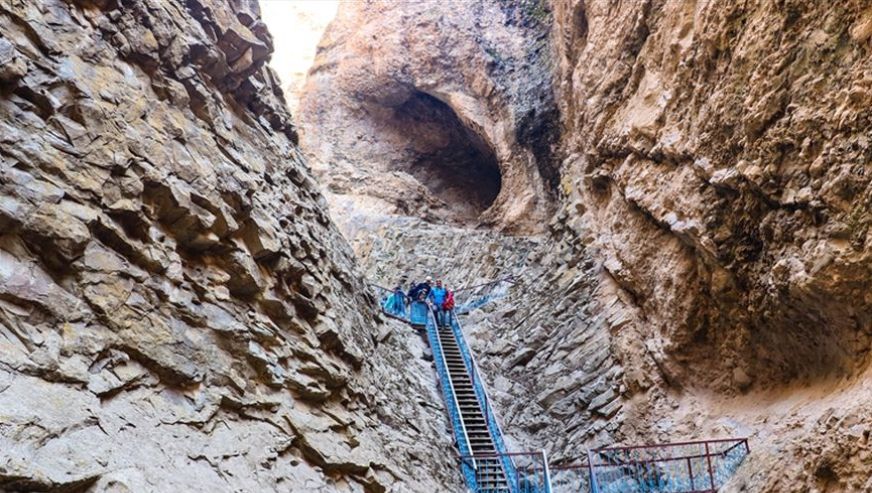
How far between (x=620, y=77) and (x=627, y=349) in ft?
19.2

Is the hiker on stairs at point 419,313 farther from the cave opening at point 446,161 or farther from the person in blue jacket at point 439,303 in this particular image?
the cave opening at point 446,161

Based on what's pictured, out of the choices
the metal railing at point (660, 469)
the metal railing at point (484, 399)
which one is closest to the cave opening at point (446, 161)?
the metal railing at point (484, 399)

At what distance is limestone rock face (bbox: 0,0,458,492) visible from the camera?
4820mm

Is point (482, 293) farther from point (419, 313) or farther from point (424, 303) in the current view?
point (419, 313)

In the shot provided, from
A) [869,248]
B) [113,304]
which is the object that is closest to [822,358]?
[869,248]

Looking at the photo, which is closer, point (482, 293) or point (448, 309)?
point (448, 309)

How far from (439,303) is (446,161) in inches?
497

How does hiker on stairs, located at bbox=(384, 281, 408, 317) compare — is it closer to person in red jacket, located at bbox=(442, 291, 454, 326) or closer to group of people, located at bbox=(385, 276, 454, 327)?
group of people, located at bbox=(385, 276, 454, 327)

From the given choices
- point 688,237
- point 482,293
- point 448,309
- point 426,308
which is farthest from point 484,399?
point 482,293

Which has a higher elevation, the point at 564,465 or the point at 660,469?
the point at 564,465

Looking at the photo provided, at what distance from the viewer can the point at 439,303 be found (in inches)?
591

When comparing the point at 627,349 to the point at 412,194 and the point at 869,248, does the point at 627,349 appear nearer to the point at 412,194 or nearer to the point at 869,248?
the point at 869,248

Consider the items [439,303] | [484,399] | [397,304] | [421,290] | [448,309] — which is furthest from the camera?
[421,290]

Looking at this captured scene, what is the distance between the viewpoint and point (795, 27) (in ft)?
25.1
